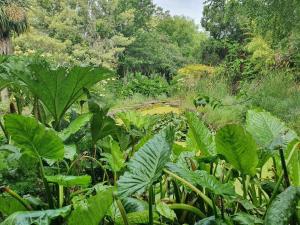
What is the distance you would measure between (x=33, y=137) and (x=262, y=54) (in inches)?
552

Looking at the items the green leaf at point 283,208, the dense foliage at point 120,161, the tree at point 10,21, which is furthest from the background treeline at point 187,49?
the green leaf at point 283,208

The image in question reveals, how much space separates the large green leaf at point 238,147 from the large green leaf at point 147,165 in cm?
10

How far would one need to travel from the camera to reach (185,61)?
2914 centimetres

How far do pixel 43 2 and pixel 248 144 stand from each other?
27341 millimetres

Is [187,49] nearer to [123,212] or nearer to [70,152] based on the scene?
[70,152]

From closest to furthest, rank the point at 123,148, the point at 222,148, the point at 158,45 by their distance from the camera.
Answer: the point at 222,148 < the point at 123,148 < the point at 158,45

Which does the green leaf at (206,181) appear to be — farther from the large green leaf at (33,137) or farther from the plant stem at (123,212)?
the large green leaf at (33,137)

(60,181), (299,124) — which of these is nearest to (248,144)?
(60,181)

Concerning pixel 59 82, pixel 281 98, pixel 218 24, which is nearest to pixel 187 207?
pixel 59 82

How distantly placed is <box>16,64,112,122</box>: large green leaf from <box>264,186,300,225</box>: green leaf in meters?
0.51

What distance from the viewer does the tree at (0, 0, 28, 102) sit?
18453 millimetres

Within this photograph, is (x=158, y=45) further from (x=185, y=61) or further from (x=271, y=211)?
(x=271, y=211)

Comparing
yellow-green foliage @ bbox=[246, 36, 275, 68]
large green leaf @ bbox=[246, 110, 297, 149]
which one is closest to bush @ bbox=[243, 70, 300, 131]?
yellow-green foliage @ bbox=[246, 36, 275, 68]

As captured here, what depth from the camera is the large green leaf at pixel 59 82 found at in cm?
92
